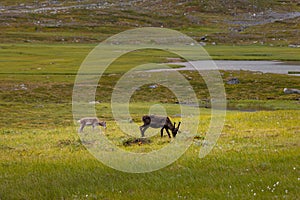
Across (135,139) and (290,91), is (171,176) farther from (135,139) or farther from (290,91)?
(290,91)

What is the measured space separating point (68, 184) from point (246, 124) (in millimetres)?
16030

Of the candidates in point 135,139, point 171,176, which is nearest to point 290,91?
point 135,139

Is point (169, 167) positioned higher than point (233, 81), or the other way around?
point (169, 167)

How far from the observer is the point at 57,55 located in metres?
98.6

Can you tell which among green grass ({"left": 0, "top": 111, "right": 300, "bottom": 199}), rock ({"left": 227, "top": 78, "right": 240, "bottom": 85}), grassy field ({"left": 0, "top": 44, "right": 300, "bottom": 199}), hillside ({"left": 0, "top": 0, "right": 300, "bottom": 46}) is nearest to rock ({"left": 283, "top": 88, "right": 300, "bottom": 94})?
rock ({"left": 227, "top": 78, "right": 240, "bottom": 85})

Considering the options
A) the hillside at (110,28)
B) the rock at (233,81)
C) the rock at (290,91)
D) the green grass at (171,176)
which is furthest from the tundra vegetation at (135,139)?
the hillside at (110,28)

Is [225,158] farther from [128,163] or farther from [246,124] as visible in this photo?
[246,124]

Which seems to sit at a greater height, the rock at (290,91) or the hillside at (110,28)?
the rock at (290,91)

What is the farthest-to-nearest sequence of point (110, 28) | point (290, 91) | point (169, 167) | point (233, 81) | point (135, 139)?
point (110, 28) < point (233, 81) < point (290, 91) < point (135, 139) < point (169, 167)

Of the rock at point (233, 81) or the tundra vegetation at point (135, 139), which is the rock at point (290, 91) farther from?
the rock at point (233, 81)

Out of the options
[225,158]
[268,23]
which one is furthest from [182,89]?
[268,23]

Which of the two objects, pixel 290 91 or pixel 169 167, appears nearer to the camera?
pixel 169 167

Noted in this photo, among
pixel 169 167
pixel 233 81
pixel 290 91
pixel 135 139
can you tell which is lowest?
pixel 233 81

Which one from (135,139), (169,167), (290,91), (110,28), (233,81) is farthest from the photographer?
(110,28)
